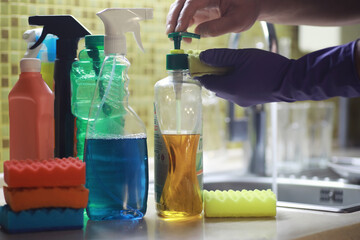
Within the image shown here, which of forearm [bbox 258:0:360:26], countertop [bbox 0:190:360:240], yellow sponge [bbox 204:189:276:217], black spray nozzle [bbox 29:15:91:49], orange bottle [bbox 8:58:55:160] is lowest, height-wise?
countertop [bbox 0:190:360:240]

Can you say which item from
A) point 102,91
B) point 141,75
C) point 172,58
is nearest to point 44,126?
point 102,91

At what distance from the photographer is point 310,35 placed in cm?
211

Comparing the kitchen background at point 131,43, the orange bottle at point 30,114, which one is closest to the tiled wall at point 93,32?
the kitchen background at point 131,43

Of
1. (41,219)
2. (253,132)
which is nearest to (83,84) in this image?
(41,219)

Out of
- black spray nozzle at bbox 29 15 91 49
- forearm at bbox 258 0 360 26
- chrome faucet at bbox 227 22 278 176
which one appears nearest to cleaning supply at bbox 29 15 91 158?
black spray nozzle at bbox 29 15 91 49

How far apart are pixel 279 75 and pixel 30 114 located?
44cm

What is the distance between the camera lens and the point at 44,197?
0.71 m

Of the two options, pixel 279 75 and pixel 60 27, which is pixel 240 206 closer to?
pixel 279 75

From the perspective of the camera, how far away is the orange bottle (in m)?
0.80

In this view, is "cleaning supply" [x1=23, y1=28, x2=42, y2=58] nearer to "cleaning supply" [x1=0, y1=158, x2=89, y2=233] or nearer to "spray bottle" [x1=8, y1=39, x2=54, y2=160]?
"spray bottle" [x1=8, y1=39, x2=54, y2=160]

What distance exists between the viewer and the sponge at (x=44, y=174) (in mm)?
698

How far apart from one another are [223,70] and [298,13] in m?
0.39

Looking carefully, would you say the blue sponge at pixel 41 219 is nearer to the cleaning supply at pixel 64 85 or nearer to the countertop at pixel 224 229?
the countertop at pixel 224 229

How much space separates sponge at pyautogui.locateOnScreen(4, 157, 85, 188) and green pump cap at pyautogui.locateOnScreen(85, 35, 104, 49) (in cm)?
24
